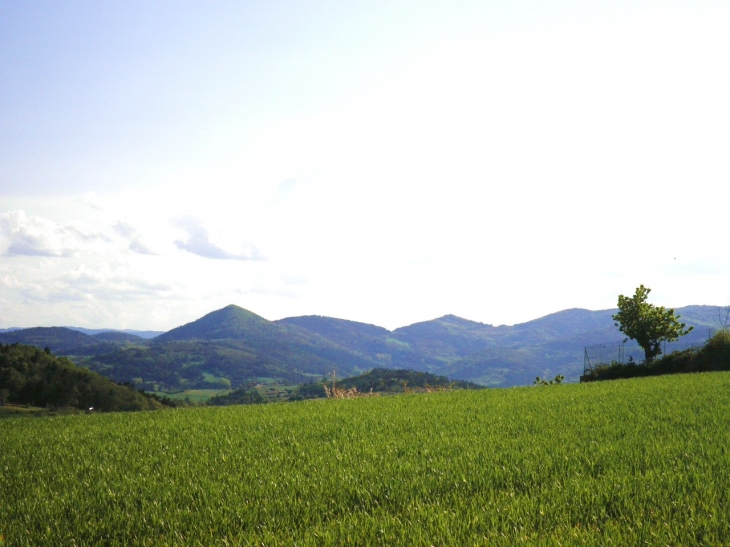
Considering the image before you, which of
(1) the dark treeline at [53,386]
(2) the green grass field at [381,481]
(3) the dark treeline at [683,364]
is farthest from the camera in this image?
(1) the dark treeline at [53,386]

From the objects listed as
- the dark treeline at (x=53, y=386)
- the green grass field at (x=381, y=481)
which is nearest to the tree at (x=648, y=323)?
the green grass field at (x=381, y=481)

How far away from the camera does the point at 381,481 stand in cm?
728

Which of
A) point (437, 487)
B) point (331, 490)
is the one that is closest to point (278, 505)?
point (331, 490)

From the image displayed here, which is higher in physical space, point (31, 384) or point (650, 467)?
point (650, 467)

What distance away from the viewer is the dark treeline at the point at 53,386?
44.7 m

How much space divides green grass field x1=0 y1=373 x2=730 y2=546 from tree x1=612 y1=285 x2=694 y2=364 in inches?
997

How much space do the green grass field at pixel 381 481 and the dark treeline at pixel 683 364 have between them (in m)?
20.0

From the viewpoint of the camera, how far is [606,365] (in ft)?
113

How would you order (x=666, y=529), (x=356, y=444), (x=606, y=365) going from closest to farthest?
(x=666, y=529) < (x=356, y=444) < (x=606, y=365)

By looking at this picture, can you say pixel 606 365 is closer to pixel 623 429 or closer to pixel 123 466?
pixel 623 429

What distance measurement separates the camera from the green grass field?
18.3ft

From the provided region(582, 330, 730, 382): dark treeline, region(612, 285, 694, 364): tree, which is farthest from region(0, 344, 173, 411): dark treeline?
region(612, 285, 694, 364): tree

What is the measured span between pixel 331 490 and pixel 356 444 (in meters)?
2.95

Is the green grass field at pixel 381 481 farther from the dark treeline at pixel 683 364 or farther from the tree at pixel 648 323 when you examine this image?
the tree at pixel 648 323
